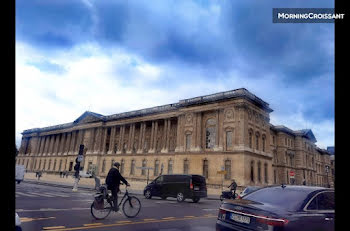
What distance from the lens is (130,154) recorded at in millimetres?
58281

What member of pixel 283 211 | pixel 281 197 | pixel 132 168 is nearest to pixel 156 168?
pixel 132 168

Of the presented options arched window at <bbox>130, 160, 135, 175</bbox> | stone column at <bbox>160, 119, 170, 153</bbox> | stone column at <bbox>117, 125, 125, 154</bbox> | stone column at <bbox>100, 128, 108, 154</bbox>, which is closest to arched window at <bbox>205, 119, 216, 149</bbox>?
stone column at <bbox>160, 119, 170, 153</bbox>

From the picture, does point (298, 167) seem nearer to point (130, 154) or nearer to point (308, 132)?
point (308, 132)

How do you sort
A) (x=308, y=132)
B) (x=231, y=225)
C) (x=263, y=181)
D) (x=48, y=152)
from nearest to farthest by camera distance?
(x=231, y=225) < (x=263, y=181) < (x=308, y=132) < (x=48, y=152)

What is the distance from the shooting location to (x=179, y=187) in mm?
18531

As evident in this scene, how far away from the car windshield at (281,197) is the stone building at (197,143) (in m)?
22.8

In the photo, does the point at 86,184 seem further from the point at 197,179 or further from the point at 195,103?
the point at 197,179

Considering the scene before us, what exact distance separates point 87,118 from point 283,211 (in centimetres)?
7203

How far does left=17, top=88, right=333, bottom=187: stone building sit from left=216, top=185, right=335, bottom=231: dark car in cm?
2304

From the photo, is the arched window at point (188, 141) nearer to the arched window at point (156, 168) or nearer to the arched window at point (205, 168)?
the arched window at point (205, 168)

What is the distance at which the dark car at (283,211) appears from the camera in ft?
15.4
